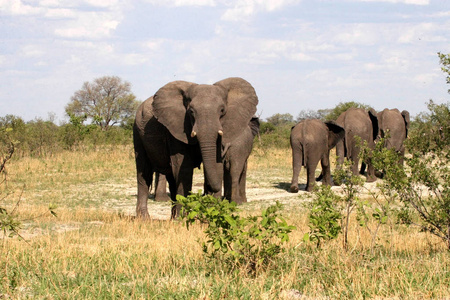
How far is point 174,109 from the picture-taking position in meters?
Result: 9.57

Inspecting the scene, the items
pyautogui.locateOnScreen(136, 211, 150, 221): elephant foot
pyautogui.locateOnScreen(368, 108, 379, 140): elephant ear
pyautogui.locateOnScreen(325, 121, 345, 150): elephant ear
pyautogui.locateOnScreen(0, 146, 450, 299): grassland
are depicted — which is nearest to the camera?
pyautogui.locateOnScreen(0, 146, 450, 299): grassland

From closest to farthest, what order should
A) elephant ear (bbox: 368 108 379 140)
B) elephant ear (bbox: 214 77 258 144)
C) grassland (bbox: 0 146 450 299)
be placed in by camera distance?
grassland (bbox: 0 146 450 299)
elephant ear (bbox: 214 77 258 144)
elephant ear (bbox: 368 108 379 140)

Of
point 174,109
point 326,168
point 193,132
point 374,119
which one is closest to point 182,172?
point 193,132

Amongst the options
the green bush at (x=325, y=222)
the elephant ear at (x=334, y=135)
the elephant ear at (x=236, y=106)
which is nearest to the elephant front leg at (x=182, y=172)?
the elephant ear at (x=236, y=106)

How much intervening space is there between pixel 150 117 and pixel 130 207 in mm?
3803

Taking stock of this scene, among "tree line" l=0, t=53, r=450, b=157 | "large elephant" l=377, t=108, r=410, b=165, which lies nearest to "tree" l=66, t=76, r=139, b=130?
"tree line" l=0, t=53, r=450, b=157

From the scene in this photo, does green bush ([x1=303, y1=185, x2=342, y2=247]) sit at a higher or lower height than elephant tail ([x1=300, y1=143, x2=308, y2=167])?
lower

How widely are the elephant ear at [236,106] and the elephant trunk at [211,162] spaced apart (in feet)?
1.33

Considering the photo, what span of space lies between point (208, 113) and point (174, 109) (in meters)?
0.84

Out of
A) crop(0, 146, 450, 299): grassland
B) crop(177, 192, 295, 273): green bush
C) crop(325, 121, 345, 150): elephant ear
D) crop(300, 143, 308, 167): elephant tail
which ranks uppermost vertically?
crop(325, 121, 345, 150): elephant ear

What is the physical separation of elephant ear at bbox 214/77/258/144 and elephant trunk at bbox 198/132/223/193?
16.0 inches

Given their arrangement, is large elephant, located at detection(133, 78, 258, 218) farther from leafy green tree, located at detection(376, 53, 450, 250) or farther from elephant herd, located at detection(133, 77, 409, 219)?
leafy green tree, located at detection(376, 53, 450, 250)

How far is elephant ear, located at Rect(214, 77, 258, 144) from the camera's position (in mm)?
9469

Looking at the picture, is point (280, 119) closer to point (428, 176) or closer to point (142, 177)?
point (142, 177)
